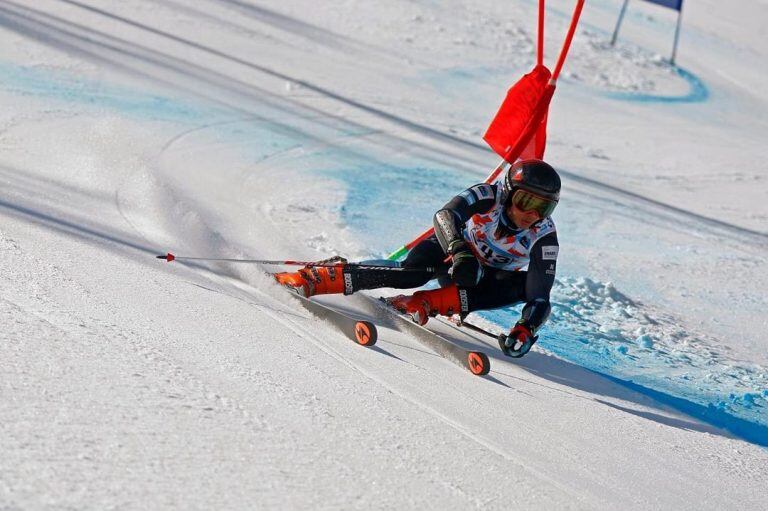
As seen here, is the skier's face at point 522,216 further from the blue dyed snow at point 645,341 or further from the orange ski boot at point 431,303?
the blue dyed snow at point 645,341

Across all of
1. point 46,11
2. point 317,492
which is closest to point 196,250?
point 317,492

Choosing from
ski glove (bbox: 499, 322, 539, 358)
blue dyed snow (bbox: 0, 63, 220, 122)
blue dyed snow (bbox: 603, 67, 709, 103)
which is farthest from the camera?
blue dyed snow (bbox: 603, 67, 709, 103)

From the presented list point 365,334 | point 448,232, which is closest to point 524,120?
point 448,232

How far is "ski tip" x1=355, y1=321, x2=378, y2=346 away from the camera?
4.67 metres

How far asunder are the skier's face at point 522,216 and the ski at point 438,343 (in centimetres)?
80

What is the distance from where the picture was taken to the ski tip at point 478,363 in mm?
4695

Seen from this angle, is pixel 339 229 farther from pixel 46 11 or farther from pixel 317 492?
pixel 46 11

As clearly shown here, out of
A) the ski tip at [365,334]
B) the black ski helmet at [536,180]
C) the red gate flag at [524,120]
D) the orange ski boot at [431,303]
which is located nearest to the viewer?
the ski tip at [365,334]

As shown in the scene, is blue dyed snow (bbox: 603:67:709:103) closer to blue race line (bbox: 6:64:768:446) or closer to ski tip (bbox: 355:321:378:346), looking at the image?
blue race line (bbox: 6:64:768:446)

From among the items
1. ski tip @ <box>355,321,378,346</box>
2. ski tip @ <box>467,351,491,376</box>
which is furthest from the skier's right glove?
ski tip @ <box>355,321,378,346</box>

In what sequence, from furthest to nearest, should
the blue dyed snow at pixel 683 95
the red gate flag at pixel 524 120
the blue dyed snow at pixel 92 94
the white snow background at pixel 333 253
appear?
the blue dyed snow at pixel 683 95 < the blue dyed snow at pixel 92 94 < the red gate flag at pixel 524 120 < the white snow background at pixel 333 253

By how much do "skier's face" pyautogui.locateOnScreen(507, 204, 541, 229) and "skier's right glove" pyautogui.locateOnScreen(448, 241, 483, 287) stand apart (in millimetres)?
328

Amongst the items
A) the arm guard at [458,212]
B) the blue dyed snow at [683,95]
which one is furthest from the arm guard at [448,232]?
the blue dyed snow at [683,95]

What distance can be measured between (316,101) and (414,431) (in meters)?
8.87
